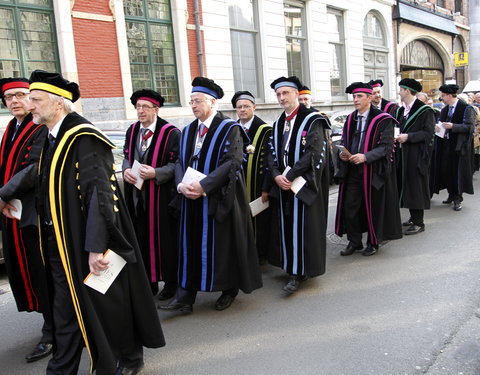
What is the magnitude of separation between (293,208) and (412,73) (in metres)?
22.6

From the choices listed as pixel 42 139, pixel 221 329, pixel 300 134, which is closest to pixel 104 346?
pixel 221 329

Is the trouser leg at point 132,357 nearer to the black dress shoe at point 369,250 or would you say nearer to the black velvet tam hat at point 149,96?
the black velvet tam hat at point 149,96

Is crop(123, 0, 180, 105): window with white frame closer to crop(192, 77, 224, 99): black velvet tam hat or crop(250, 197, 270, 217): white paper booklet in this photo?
crop(250, 197, 270, 217): white paper booklet

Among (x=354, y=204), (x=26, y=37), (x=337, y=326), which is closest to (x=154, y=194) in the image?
(x=337, y=326)

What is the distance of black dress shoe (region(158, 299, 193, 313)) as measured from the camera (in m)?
3.97

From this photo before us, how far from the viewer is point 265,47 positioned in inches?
600

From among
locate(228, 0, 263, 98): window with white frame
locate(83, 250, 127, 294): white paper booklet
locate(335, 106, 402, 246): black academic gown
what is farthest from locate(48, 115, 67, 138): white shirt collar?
locate(228, 0, 263, 98): window with white frame

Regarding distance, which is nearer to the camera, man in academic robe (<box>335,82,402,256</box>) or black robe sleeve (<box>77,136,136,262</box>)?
black robe sleeve (<box>77,136,136,262</box>)

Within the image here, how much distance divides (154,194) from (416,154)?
380 centimetres

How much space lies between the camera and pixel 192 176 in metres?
3.74

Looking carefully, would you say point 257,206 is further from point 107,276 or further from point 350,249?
point 107,276

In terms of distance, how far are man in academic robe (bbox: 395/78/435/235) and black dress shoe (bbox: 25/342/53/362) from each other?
181 inches

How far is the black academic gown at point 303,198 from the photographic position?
423 cm

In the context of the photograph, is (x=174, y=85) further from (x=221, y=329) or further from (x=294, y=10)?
(x=221, y=329)
